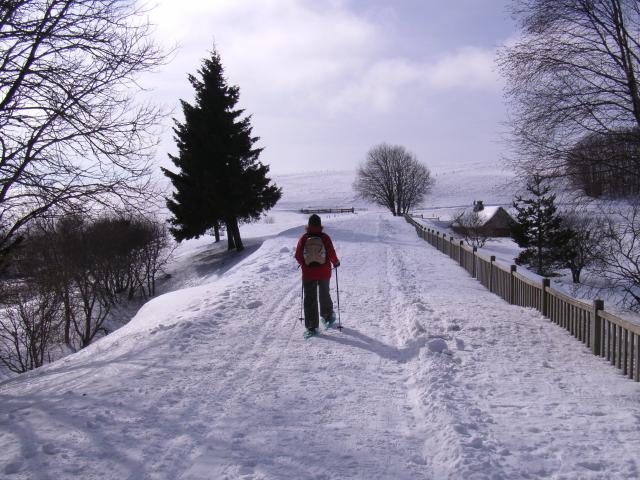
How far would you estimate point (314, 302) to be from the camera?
777cm

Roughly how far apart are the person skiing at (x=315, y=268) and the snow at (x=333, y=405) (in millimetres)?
442

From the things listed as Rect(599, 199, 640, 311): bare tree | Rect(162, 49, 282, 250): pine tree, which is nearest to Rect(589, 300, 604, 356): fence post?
Rect(599, 199, 640, 311): bare tree

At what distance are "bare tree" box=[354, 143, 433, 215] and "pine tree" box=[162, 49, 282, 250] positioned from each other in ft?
183

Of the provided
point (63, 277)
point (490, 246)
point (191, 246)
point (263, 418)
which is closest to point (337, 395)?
point (263, 418)

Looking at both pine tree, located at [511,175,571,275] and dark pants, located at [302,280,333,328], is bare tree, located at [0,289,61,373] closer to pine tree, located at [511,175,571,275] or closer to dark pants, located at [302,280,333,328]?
dark pants, located at [302,280,333,328]

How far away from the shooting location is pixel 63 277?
21.5m

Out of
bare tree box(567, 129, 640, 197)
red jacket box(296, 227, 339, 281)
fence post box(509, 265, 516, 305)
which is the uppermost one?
bare tree box(567, 129, 640, 197)

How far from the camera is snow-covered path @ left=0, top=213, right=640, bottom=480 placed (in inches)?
150

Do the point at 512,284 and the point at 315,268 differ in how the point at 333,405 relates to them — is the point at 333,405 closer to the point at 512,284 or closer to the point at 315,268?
the point at 315,268

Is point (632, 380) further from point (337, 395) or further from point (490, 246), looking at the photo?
point (490, 246)

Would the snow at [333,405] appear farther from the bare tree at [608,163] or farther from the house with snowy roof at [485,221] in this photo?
the house with snowy roof at [485,221]

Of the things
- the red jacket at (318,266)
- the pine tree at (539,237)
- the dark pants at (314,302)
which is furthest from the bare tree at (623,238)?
the pine tree at (539,237)

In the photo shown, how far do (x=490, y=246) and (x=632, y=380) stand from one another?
172 ft

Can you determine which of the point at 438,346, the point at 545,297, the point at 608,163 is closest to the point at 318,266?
the point at 438,346
